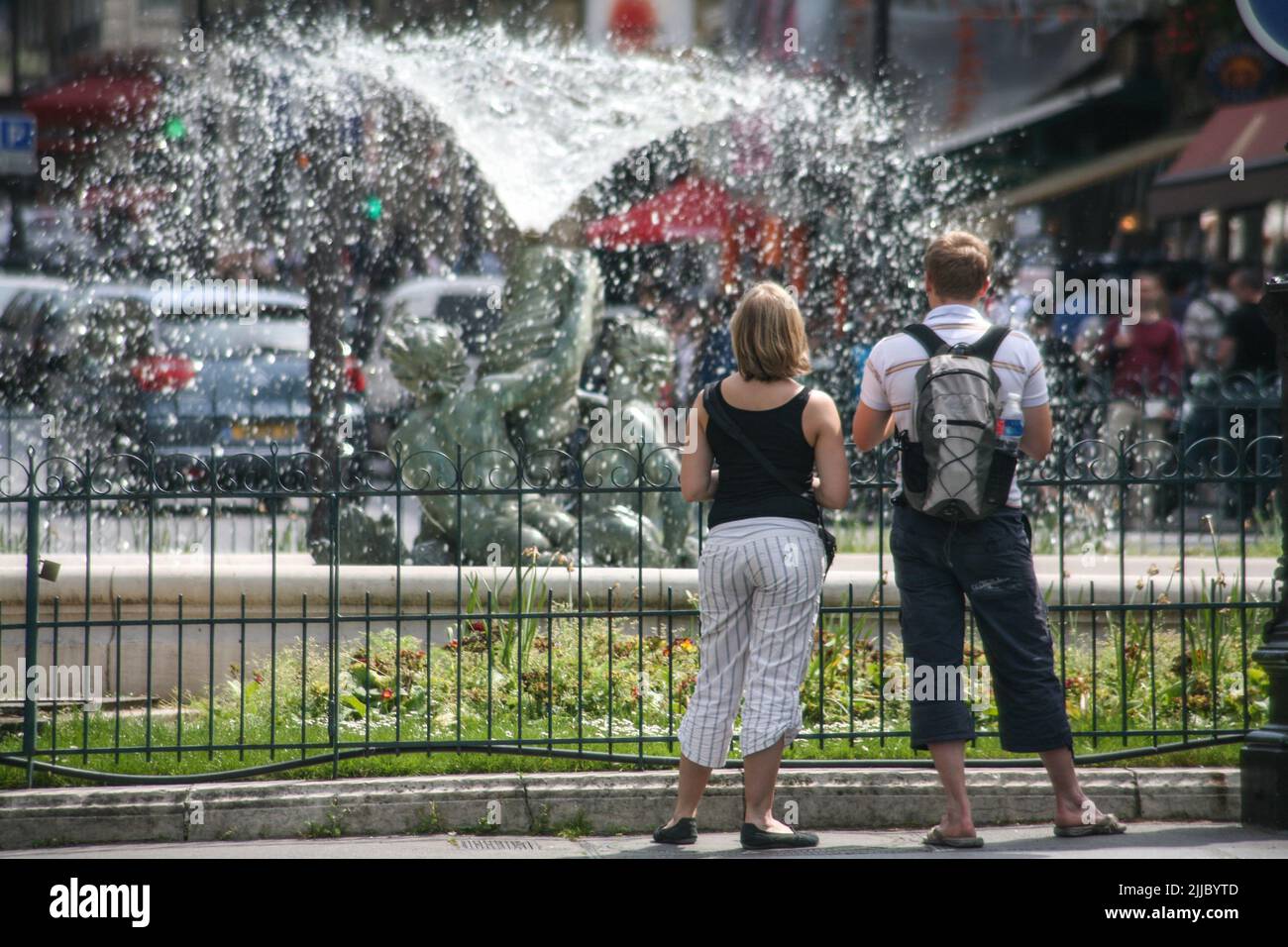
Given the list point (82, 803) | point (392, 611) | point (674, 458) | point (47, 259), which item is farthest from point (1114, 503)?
point (47, 259)

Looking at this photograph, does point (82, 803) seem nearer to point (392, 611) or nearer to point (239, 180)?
point (392, 611)

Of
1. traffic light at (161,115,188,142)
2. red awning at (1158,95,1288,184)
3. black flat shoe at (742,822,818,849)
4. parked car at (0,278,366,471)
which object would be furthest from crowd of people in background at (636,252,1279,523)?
black flat shoe at (742,822,818,849)

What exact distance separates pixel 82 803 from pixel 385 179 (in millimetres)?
10399

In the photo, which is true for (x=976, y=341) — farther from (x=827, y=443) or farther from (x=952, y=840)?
(x=952, y=840)

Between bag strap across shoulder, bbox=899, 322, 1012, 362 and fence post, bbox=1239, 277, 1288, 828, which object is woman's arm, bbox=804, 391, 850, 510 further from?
fence post, bbox=1239, 277, 1288, 828

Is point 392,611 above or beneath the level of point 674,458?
beneath

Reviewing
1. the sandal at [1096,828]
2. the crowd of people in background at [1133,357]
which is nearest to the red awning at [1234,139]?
the crowd of people in background at [1133,357]

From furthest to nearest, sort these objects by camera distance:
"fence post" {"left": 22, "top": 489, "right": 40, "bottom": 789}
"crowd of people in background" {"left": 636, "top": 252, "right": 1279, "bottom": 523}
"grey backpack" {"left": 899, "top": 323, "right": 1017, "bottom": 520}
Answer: "crowd of people in background" {"left": 636, "top": 252, "right": 1279, "bottom": 523}, "fence post" {"left": 22, "top": 489, "right": 40, "bottom": 789}, "grey backpack" {"left": 899, "top": 323, "right": 1017, "bottom": 520}

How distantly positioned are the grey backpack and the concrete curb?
3.93ft

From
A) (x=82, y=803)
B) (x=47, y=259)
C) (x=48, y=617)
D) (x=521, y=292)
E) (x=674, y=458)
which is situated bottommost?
(x=82, y=803)

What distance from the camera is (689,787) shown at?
5.23 meters

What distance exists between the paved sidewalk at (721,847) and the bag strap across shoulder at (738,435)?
1.11 m

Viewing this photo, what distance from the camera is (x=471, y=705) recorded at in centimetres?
650

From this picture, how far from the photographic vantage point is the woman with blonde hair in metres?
5.10
